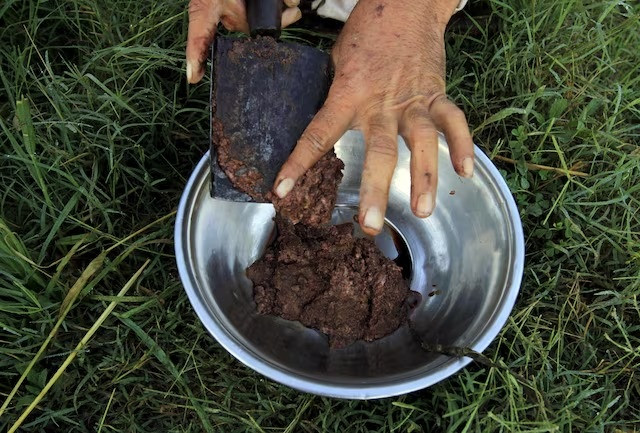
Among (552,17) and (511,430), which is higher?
(552,17)

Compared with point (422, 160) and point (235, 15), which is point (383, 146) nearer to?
point (422, 160)

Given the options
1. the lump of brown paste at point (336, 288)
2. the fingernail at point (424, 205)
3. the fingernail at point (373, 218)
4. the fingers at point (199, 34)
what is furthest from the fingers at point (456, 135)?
the fingers at point (199, 34)

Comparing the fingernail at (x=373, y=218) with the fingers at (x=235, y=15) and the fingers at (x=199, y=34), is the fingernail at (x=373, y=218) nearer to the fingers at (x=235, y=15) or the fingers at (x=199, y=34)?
the fingers at (x=199, y=34)

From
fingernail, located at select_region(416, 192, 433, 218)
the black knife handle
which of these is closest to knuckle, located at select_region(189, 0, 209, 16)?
the black knife handle

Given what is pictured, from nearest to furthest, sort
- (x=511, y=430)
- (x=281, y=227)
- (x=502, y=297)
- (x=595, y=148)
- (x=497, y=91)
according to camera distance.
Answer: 1. (x=511, y=430)
2. (x=502, y=297)
3. (x=281, y=227)
4. (x=595, y=148)
5. (x=497, y=91)

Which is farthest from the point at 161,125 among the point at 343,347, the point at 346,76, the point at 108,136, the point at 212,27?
the point at 343,347

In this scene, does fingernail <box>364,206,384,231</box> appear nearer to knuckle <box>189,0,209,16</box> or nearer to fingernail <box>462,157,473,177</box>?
fingernail <box>462,157,473,177</box>

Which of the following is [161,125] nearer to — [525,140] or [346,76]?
[346,76]

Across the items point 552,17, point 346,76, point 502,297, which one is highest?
point 346,76

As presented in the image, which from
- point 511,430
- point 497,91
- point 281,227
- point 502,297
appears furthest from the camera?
point 497,91
